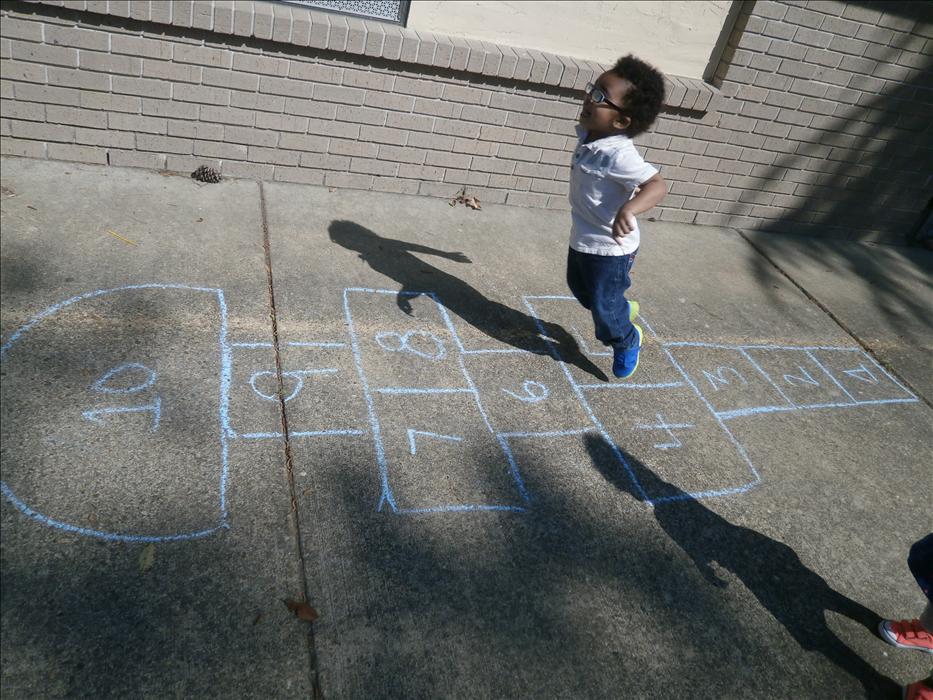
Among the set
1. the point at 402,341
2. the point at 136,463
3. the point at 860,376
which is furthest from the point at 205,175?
the point at 860,376

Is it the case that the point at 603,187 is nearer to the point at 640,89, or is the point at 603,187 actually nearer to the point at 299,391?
the point at 640,89

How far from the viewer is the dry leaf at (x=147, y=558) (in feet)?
7.41

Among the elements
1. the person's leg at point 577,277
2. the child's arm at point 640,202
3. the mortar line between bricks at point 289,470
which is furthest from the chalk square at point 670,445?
the mortar line between bricks at point 289,470

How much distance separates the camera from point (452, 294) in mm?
4047

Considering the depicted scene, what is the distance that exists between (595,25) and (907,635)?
3989 millimetres

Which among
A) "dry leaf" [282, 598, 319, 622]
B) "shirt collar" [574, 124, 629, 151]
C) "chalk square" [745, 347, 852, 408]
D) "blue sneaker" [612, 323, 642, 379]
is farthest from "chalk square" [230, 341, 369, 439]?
"chalk square" [745, 347, 852, 408]

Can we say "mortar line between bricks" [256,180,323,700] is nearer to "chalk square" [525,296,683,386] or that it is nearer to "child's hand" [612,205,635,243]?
"chalk square" [525,296,683,386]

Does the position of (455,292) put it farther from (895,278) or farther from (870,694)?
(895,278)

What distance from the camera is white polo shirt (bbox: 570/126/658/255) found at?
3146mm

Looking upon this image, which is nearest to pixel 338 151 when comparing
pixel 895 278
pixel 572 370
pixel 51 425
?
pixel 572 370

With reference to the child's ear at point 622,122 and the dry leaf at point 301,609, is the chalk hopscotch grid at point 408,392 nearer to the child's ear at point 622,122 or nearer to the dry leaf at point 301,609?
the dry leaf at point 301,609

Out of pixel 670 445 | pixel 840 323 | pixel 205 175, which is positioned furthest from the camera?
pixel 840 323

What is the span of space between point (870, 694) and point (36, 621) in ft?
8.74

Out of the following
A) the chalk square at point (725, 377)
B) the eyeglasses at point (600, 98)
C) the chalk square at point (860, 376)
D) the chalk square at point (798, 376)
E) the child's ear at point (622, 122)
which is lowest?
the chalk square at point (725, 377)
